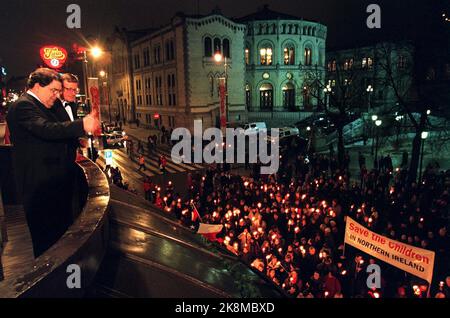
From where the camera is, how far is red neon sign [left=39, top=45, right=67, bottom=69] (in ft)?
53.7

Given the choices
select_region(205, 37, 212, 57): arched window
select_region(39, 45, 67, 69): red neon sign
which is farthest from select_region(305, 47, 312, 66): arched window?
select_region(39, 45, 67, 69): red neon sign

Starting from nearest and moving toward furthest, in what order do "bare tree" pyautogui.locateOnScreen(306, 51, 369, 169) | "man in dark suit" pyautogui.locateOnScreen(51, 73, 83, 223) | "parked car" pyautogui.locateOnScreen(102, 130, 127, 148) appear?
"man in dark suit" pyautogui.locateOnScreen(51, 73, 83, 223)
"bare tree" pyautogui.locateOnScreen(306, 51, 369, 169)
"parked car" pyautogui.locateOnScreen(102, 130, 127, 148)

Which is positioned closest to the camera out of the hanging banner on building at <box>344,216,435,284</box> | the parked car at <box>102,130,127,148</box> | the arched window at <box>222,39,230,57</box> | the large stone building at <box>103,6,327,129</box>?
the hanging banner on building at <box>344,216,435,284</box>

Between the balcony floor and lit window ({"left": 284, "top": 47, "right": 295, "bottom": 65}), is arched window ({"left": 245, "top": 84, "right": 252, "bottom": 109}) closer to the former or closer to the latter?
lit window ({"left": 284, "top": 47, "right": 295, "bottom": 65})

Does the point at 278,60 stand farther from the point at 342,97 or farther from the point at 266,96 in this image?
the point at 342,97

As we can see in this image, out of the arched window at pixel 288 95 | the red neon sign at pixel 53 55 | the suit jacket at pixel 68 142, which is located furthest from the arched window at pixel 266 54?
the suit jacket at pixel 68 142

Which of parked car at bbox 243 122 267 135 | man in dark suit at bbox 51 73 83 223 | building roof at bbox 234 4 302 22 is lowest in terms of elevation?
parked car at bbox 243 122 267 135

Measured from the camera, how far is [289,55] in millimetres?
52062

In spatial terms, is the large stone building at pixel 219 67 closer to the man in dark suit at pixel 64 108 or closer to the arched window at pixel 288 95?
the arched window at pixel 288 95

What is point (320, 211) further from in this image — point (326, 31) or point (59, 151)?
point (326, 31)

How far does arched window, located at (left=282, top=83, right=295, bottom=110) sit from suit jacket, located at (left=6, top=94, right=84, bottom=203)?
51420 millimetres

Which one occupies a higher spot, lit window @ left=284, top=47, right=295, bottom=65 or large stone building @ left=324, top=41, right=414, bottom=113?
lit window @ left=284, top=47, right=295, bottom=65

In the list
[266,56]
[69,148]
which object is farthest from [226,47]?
[69,148]
